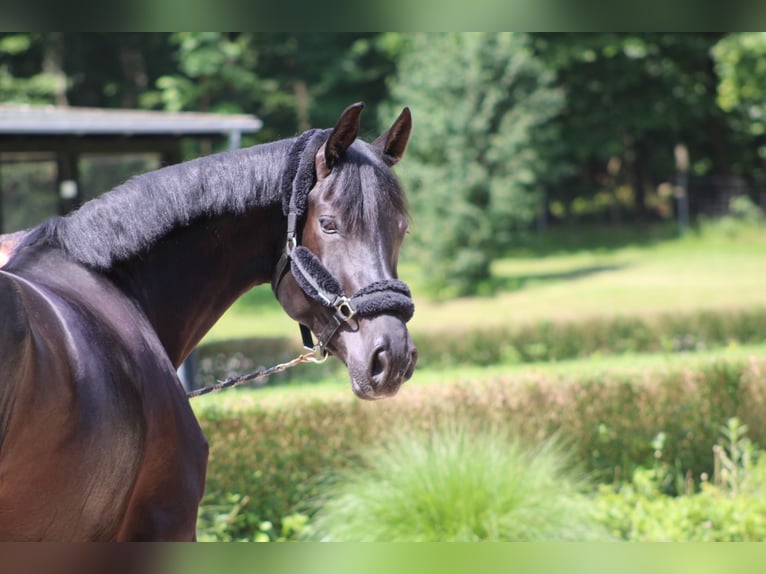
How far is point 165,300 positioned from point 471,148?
64.6 feet

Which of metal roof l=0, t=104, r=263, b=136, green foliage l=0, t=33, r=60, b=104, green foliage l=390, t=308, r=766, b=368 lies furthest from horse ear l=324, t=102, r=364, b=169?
green foliage l=0, t=33, r=60, b=104

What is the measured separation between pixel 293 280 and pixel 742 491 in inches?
175

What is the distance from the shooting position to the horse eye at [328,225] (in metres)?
2.48

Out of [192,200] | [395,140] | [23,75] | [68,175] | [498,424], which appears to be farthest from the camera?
[23,75]

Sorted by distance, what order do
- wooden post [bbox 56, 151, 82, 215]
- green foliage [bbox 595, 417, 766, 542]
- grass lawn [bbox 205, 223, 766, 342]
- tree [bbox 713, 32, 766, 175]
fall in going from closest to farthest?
green foliage [bbox 595, 417, 766, 542], wooden post [bbox 56, 151, 82, 215], grass lawn [bbox 205, 223, 766, 342], tree [bbox 713, 32, 766, 175]

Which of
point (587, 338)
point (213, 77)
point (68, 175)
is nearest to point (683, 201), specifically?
point (213, 77)

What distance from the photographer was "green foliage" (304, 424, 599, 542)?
16.3ft

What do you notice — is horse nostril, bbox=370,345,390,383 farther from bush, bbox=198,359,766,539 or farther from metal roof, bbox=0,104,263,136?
metal roof, bbox=0,104,263,136

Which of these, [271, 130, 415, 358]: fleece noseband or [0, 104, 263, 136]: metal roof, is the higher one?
[0, 104, 263, 136]: metal roof

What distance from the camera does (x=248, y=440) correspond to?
18.0 feet

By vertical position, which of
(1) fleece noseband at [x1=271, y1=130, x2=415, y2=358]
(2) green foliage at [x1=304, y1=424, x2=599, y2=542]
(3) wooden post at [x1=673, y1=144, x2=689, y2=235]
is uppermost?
(3) wooden post at [x1=673, y1=144, x2=689, y2=235]

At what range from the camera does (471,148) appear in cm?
2184

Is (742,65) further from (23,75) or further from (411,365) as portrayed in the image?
(411,365)

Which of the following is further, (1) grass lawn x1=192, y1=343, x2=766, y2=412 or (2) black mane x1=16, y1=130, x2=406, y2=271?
(1) grass lawn x1=192, y1=343, x2=766, y2=412
